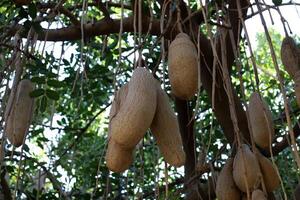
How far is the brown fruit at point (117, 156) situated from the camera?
2.77 feet

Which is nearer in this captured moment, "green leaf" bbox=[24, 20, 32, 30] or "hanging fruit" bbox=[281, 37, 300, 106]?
"hanging fruit" bbox=[281, 37, 300, 106]

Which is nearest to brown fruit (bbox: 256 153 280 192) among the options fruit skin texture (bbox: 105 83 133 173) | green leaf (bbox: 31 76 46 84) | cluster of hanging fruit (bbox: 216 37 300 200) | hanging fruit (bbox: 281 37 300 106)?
cluster of hanging fruit (bbox: 216 37 300 200)

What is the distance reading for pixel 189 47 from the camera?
0.95 meters

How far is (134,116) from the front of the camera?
0.78 meters

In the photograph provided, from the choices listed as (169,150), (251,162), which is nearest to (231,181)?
(251,162)

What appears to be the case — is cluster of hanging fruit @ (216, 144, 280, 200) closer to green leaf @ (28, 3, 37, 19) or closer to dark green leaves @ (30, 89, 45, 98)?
dark green leaves @ (30, 89, 45, 98)

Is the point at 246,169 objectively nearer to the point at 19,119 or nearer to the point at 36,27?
the point at 19,119

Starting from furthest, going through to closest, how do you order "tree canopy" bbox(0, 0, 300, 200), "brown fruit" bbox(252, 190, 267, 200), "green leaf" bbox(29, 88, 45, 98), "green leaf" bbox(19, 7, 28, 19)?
1. "green leaf" bbox(19, 7, 28, 19)
2. "green leaf" bbox(29, 88, 45, 98)
3. "tree canopy" bbox(0, 0, 300, 200)
4. "brown fruit" bbox(252, 190, 267, 200)

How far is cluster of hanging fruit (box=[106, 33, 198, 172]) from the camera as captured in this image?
31.1 inches

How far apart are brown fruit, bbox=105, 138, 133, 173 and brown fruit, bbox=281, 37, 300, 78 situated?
421 mm

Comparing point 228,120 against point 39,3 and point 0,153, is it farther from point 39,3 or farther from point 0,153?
point 0,153

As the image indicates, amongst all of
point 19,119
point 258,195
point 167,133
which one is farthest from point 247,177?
point 19,119

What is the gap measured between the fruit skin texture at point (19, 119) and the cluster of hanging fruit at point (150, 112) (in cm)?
33

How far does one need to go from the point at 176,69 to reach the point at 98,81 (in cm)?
152
